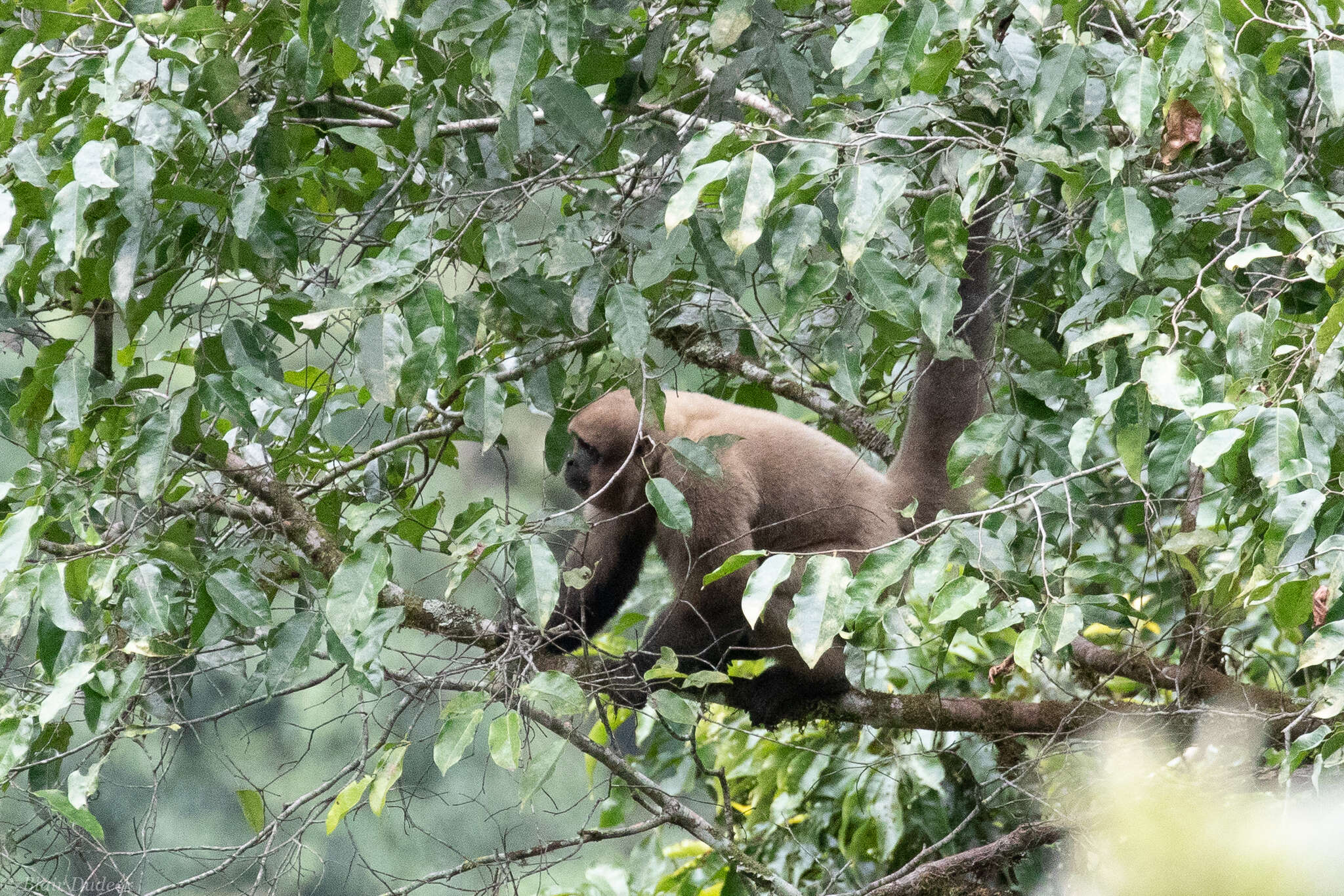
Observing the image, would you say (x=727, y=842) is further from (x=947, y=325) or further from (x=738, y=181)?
(x=738, y=181)

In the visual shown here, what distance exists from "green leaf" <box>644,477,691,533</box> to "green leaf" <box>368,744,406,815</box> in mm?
545

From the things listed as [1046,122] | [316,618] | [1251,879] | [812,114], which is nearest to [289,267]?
[316,618]

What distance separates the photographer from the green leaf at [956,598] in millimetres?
1454

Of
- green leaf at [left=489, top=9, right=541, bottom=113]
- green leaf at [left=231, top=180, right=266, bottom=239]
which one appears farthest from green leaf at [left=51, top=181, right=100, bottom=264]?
green leaf at [left=489, top=9, right=541, bottom=113]

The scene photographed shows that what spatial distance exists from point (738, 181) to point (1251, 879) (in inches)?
41.3

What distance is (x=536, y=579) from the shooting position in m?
1.59

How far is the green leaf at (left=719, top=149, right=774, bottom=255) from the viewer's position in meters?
1.39

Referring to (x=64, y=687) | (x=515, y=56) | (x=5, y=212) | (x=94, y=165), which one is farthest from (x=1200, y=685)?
(x=5, y=212)

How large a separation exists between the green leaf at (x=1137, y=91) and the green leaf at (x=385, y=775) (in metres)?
1.37

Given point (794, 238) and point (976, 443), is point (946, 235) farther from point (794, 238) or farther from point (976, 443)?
point (976, 443)

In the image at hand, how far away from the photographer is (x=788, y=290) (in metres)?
1.54

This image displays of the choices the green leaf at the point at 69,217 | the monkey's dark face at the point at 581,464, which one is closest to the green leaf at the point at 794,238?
the green leaf at the point at 69,217

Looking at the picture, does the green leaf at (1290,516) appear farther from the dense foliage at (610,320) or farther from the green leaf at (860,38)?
the green leaf at (860,38)

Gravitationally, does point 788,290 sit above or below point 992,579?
above
